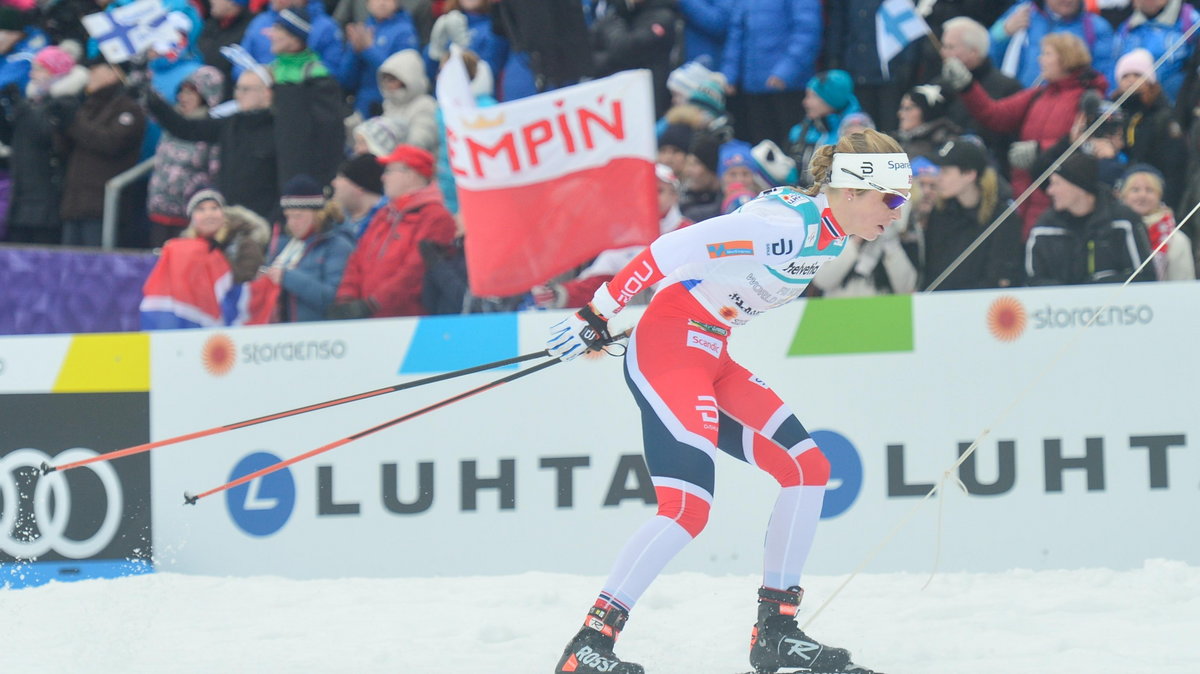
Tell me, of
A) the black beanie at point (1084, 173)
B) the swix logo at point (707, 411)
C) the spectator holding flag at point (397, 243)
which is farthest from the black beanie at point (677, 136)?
the swix logo at point (707, 411)

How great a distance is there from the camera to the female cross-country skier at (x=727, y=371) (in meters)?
4.94

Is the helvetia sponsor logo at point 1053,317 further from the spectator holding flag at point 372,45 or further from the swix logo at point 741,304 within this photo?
the spectator holding flag at point 372,45

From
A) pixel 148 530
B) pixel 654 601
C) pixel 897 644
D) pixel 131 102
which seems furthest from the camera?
pixel 131 102

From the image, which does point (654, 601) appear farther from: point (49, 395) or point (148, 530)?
point (49, 395)

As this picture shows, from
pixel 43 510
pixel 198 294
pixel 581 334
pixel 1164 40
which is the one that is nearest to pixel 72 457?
pixel 43 510

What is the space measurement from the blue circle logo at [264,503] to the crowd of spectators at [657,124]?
1062 mm

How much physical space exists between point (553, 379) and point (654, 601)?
4.04 feet

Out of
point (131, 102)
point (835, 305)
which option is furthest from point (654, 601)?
point (131, 102)

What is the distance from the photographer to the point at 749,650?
5449mm

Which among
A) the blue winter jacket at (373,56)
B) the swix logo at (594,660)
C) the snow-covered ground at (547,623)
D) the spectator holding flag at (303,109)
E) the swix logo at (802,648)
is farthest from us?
the blue winter jacket at (373,56)

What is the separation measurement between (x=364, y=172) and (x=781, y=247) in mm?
4242

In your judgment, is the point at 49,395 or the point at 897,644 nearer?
the point at 897,644

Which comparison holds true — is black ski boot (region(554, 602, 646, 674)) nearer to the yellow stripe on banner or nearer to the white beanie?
the yellow stripe on banner

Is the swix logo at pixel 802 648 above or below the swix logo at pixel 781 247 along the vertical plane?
below
